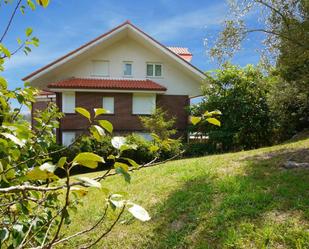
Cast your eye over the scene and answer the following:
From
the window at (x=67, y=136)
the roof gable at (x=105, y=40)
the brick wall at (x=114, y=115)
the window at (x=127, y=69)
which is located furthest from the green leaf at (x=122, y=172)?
the window at (x=127, y=69)

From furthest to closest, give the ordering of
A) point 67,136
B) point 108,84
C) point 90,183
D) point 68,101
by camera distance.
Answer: point 108,84 < point 68,101 < point 67,136 < point 90,183

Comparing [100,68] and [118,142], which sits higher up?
[100,68]

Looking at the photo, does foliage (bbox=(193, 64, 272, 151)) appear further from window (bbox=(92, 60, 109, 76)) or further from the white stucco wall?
window (bbox=(92, 60, 109, 76))

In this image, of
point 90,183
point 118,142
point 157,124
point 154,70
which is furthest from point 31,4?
point 154,70

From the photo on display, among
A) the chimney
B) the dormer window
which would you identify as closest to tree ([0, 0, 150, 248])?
the dormer window

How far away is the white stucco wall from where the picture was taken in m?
23.9

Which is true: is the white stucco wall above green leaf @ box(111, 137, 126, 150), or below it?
above

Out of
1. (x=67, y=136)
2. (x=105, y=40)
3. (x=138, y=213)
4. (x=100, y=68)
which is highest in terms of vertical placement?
(x=105, y=40)

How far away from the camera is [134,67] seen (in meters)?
24.6

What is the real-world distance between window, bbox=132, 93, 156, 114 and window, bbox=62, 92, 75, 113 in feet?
12.8

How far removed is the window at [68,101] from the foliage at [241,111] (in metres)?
8.55

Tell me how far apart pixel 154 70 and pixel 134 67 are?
1.41 m

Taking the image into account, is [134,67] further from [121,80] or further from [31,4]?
[31,4]

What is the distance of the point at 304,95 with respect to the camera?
433 inches
